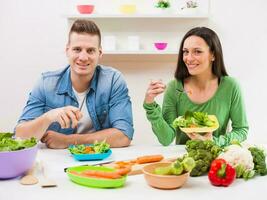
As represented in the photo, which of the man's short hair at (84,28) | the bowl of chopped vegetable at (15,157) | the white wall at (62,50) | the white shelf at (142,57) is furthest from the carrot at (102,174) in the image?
the white wall at (62,50)

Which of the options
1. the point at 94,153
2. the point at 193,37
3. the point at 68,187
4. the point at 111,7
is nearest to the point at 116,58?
the point at 111,7

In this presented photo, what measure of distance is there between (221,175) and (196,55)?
1.07m

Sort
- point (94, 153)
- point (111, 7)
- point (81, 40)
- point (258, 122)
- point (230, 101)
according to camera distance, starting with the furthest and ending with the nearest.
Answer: point (258, 122)
point (111, 7)
point (230, 101)
point (81, 40)
point (94, 153)

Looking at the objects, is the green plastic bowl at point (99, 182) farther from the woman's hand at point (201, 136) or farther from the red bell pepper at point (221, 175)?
the woman's hand at point (201, 136)

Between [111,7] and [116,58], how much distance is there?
1.45 ft

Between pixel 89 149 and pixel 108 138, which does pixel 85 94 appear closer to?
pixel 108 138

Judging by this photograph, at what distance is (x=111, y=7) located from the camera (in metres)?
3.40

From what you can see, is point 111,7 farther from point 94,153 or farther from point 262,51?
point 94,153

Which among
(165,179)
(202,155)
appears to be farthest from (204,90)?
(165,179)

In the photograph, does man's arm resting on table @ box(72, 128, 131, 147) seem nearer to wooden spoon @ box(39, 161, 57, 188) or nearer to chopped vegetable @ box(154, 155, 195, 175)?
wooden spoon @ box(39, 161, 57, 188)

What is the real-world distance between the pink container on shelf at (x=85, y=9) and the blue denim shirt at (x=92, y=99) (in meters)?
1.11

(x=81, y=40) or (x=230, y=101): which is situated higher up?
(x=81, y=40)

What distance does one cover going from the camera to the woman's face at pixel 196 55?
2.31 meters

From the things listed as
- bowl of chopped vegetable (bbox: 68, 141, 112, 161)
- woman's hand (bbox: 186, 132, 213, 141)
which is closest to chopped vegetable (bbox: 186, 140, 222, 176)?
woman's hand (bbox: 186, 132, 213, 141)
